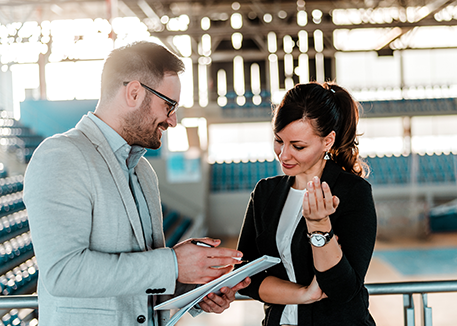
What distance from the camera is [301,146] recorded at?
4.47 ft

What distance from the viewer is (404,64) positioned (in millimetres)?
15617

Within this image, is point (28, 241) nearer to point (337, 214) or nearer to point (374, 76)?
point (337, 214)

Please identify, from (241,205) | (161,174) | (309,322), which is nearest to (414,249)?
(241,205)

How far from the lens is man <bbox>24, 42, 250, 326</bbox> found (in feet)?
3.34

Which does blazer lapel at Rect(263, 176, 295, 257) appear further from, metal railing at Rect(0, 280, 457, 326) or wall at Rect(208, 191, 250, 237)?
wall at Rect(208, 191, 250, 237)

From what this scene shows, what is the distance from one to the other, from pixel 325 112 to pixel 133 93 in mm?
645

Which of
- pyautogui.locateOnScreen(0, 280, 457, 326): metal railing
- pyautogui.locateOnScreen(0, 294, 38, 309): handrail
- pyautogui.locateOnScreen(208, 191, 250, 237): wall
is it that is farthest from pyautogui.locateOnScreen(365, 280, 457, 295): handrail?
pyautogui.locateOnScreen(208, 191, 250, 237): wall

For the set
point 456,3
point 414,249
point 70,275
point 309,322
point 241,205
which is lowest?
point 414,249

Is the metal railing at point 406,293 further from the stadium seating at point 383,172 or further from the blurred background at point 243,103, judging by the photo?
the stadium seating at point 383,172

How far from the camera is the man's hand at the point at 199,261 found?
3.74 feet

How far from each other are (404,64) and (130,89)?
16.5m

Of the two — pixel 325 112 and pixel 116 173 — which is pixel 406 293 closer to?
pixel 325 112

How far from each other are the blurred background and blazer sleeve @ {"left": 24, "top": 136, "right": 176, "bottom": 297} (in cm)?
392

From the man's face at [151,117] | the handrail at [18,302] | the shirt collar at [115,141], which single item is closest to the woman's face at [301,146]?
the man's face at [151,117]
